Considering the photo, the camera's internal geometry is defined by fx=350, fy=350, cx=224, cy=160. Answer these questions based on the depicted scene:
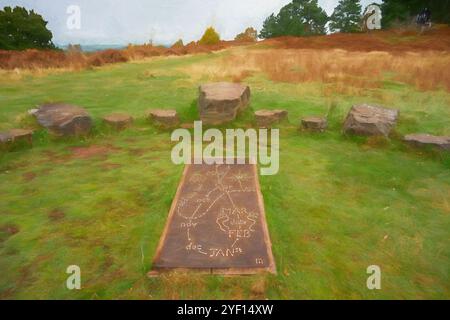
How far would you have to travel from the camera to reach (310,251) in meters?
3.75

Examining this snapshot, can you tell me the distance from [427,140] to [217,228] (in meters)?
4.70

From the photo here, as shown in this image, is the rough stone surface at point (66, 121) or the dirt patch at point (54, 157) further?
the rough stone surface at point (66, 121)

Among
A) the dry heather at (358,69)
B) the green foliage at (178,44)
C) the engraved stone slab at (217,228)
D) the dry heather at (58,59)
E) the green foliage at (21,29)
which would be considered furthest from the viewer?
the green foliage at (21,29)

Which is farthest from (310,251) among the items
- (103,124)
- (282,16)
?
(282,16)

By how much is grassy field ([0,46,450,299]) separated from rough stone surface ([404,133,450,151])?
Result: 17 cm

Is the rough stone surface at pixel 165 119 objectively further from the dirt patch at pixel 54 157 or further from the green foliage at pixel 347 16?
the green foliage at pixel 347 16

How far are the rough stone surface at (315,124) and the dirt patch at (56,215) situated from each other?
16.5ft

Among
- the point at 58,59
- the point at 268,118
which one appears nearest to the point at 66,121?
the point at 268,118

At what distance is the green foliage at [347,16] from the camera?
44.5 m

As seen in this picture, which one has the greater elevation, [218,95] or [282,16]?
[282,16]

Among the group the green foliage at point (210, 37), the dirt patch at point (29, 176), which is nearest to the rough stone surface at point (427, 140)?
the dirt patch at point (29, 176)

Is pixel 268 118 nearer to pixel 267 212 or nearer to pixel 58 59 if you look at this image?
pixel 267 212
